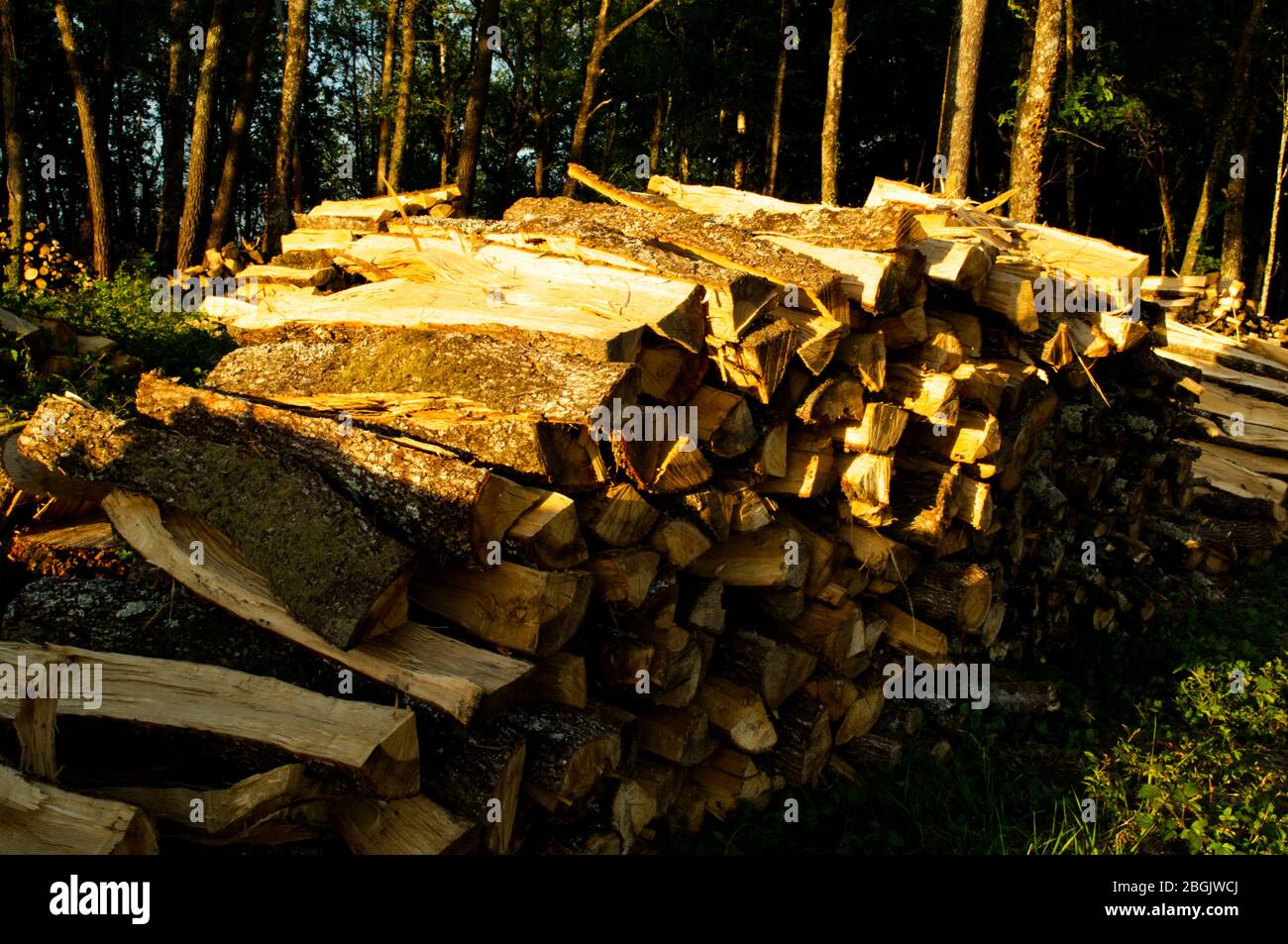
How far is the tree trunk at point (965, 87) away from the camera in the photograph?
12.3 meters

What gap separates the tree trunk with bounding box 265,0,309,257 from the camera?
13.9 metres

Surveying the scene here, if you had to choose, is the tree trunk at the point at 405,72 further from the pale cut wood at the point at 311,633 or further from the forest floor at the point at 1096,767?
the pale cut wood at the point at 311,633

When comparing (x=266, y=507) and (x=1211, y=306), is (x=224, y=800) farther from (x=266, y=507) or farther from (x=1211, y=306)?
(x=1211, y=306)

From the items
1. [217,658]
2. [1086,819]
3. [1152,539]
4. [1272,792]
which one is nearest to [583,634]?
[217,658]

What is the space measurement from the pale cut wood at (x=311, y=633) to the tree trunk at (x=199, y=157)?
38.1 ft

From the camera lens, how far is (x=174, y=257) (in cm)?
1570

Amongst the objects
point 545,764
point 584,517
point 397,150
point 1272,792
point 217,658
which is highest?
→ point 397,150

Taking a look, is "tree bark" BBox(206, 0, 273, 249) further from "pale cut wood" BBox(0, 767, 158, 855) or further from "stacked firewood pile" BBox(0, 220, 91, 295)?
"pale cut wood" BBox(0, 767, 158, 855)

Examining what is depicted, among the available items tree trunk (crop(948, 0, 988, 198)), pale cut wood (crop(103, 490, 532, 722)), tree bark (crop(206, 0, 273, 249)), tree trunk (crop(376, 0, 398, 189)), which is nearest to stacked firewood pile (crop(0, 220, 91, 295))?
tree bark (crop(206, 0, 273, 249))

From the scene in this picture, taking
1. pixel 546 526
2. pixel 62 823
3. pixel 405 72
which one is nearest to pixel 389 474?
pixel 546 526

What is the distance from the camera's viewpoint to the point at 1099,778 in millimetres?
5281

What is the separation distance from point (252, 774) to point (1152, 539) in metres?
8.19

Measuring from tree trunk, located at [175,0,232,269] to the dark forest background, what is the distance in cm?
166
